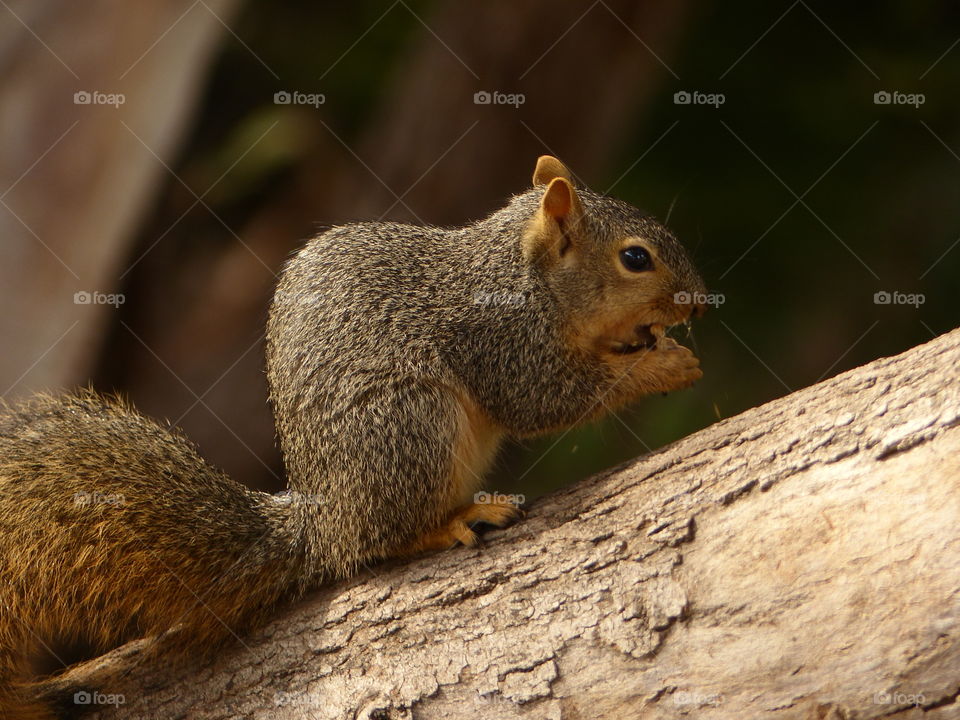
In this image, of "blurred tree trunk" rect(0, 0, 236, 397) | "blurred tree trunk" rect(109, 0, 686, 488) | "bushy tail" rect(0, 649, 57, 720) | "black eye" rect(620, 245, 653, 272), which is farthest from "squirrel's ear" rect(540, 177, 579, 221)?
"blurred tree trunk" rect(0, 0, 236, 397)

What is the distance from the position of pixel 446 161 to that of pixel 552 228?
1.96 m

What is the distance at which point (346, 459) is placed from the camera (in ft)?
7.75

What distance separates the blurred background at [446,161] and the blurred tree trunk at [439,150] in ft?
0.03

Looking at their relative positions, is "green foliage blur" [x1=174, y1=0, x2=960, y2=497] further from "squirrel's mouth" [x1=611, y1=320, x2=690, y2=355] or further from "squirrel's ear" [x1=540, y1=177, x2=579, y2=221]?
"squirrel's ear" [x1=540, y1=177, x2=579, y2=221]

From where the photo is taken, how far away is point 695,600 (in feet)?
6.24

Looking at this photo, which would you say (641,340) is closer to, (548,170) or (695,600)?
(548,170)

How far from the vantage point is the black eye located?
2.70 metres

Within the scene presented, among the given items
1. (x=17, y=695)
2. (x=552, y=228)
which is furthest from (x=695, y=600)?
(x=17, y=695)

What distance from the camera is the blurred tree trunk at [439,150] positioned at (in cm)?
441

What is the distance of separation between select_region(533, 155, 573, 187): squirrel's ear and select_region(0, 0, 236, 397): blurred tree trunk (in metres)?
1.98

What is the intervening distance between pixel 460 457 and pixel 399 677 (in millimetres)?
554

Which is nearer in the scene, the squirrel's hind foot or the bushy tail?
the bushy tail

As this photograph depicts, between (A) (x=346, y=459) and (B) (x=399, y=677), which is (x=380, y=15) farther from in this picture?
(B) (x=399, y=677)

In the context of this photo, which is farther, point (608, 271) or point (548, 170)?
point (548, 170)
